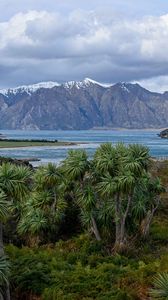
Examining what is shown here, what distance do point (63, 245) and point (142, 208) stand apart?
5.81 m

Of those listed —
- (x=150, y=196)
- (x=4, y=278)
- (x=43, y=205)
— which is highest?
(x=150, y=196)

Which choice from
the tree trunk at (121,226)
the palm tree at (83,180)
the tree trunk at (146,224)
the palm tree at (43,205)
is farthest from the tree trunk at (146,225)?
the palm tree at (43,205)

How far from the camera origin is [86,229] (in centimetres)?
3838

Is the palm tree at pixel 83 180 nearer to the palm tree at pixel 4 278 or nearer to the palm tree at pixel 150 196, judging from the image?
the palm tree at pixel 150 196

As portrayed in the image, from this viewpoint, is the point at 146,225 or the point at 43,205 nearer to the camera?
the point at 146,225

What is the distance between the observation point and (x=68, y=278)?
24.4 m

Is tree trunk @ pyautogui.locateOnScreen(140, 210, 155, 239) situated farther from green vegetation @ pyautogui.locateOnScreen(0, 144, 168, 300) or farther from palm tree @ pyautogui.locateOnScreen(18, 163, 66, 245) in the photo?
palm tree @ pyautogui.locateOnScreen(18, 163, 66, 245)

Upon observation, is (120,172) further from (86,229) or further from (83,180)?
(86,229)

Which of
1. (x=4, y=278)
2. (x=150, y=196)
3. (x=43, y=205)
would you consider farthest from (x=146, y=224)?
(x=4, y=278)

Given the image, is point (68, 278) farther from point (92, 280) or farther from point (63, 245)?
point (63, 245)

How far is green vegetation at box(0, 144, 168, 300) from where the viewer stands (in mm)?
23891

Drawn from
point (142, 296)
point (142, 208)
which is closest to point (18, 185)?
point (142, 296)

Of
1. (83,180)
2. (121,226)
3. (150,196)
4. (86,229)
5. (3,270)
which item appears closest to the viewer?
(3,270)

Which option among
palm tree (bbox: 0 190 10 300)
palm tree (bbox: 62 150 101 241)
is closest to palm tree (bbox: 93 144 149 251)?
palm tree (bbox: 62 150 101 241)
